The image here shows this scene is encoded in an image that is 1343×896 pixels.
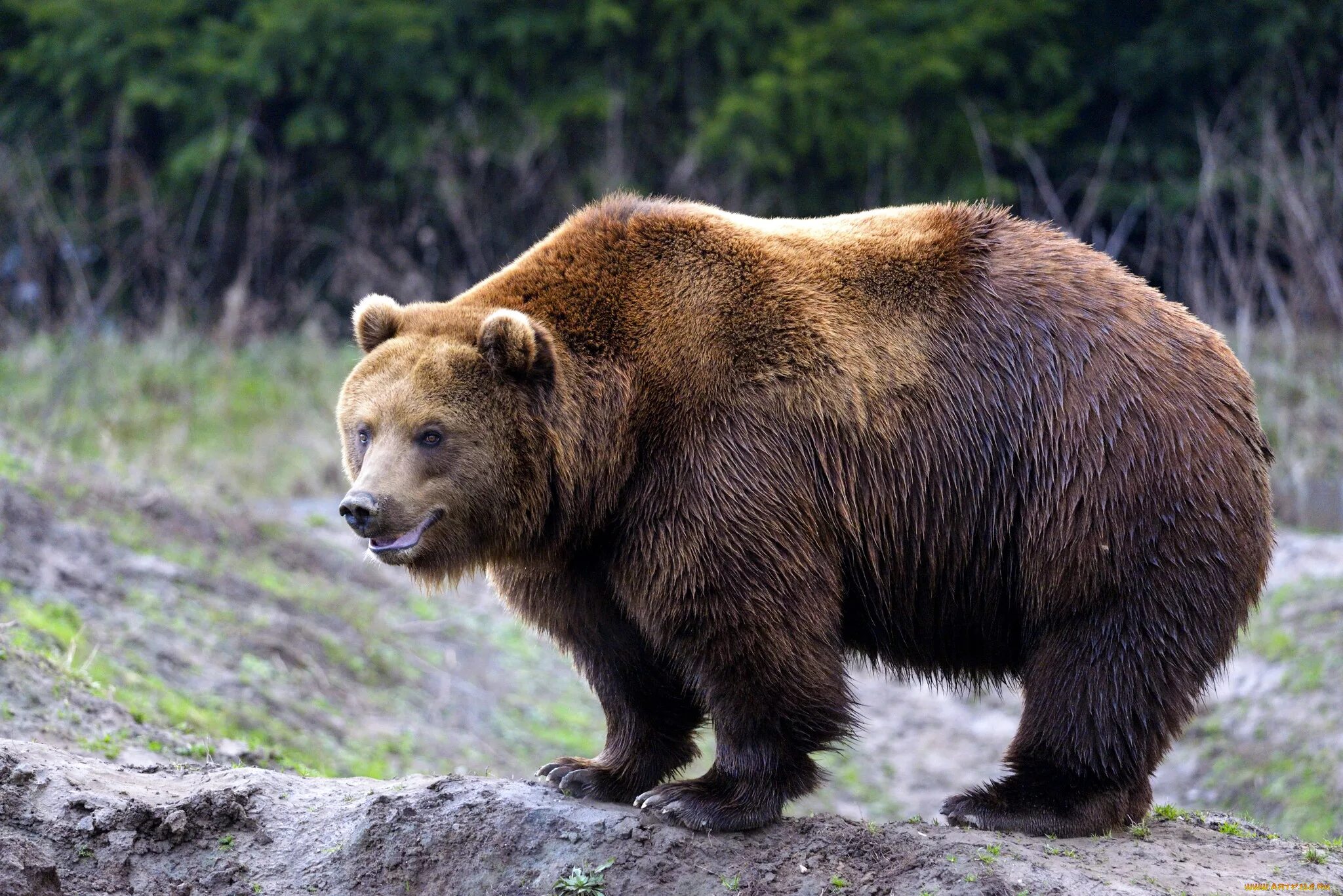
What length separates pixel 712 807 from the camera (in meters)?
4.83

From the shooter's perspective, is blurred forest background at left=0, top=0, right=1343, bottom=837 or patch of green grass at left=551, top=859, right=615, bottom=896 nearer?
patch of green grass at left=551, top=859, right=615, bottom=896

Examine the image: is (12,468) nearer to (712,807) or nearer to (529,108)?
(712,807)

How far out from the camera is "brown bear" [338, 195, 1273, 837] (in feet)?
15.8

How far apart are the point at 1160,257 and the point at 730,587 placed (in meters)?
14.1

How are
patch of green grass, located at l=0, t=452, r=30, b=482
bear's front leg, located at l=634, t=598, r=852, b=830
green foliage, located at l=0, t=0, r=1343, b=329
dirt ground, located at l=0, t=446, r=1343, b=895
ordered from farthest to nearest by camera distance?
green foliage, located at l=0, t=0, r=1343, b=329
patch of green grass, located at l=0, t=452, r=30, b=482
bear's front leg, located at l=634, t=598, r=852, b=830
dirt ground, located at l=0, t=446, r=1343, b=895

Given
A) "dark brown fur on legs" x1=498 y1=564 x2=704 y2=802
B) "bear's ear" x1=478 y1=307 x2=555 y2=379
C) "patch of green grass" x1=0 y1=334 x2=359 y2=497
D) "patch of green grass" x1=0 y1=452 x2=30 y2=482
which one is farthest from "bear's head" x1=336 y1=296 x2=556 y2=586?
"patch of green grass" x1=0 y1=334 x2=359 y2=497

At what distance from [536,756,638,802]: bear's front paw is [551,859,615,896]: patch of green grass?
57 cm

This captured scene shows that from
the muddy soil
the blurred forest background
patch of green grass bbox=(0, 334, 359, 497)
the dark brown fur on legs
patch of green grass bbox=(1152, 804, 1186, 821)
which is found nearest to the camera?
the muddy soil

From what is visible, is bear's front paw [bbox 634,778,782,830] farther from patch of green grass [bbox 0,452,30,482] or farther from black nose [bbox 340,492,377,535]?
patch of green grass [bbox 0,452,30,482]

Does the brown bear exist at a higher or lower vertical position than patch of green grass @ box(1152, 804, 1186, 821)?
higher

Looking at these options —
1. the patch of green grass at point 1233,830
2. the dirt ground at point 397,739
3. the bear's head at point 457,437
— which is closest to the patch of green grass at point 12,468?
the dirt ground at point 397,739

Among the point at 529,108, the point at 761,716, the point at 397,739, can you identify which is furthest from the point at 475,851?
the point at 529,108

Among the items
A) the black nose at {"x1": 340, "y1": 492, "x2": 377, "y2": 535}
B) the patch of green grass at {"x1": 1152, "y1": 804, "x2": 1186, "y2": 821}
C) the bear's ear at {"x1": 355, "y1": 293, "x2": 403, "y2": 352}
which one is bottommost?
the patch of green grass at {"x1": 1152, "y1": 804, "x2": 1186, "y2": 821}

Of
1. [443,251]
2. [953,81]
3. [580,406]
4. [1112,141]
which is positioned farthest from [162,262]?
[580,406]
